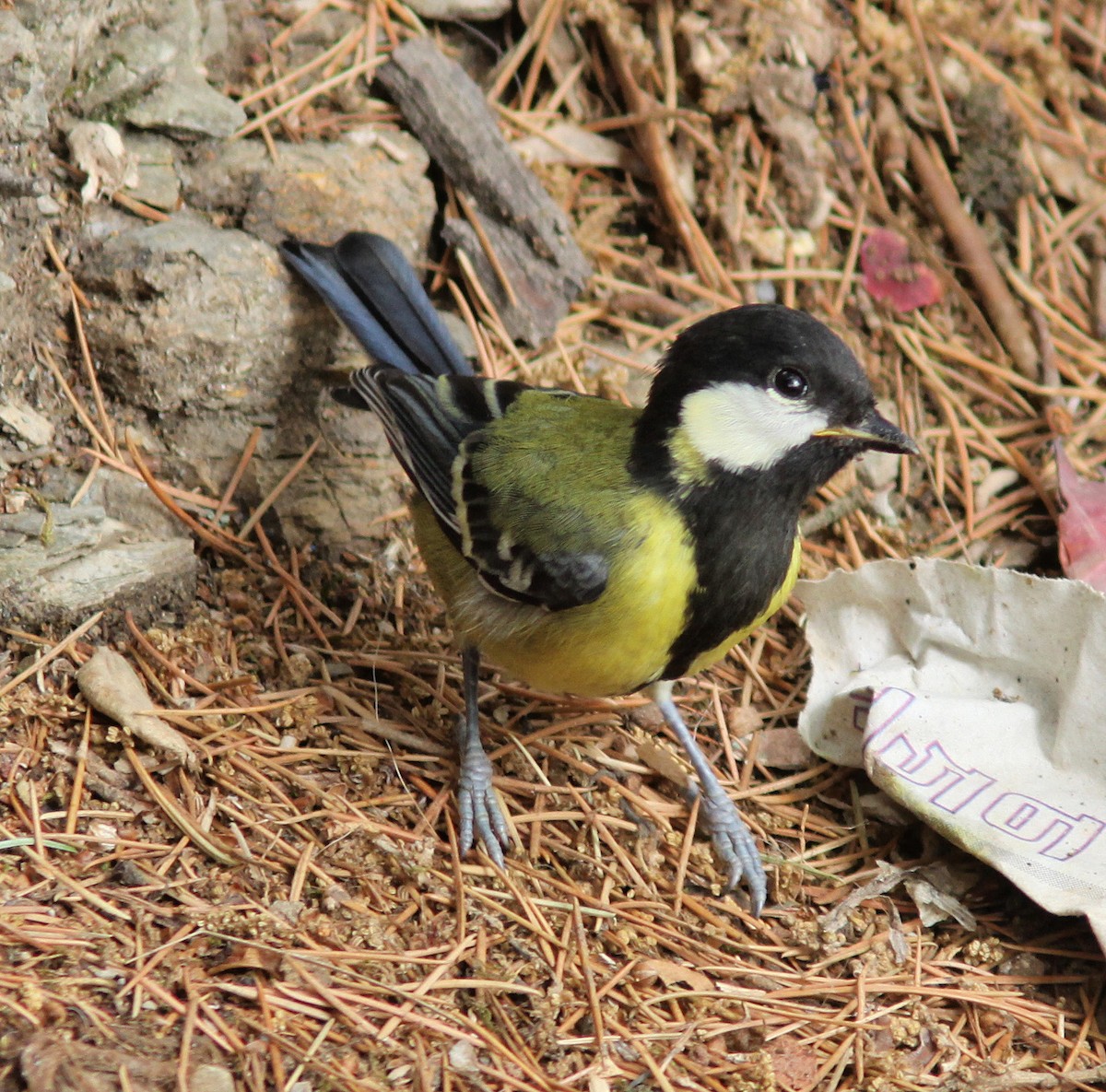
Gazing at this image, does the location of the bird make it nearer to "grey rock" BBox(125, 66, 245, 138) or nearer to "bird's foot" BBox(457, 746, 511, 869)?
"bird's foot" BBox(457, 746, 511, 869)

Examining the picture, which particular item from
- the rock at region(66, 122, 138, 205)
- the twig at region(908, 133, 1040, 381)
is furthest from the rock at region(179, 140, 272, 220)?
the twig at region(908, 133, 1040, 381)

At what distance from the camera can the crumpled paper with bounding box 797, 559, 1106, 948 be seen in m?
2.66

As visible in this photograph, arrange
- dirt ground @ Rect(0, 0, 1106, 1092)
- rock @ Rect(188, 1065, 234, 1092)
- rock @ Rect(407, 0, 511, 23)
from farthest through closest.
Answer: rock @ Rect(407, 0, 511, 23) < dirt ground @ Rect(0, 0, 1106, 1092) < rock @ Rect(188, 1065, 234, 1092)

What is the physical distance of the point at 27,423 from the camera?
295 cm

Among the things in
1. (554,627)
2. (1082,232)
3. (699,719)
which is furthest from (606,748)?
(1082,232)

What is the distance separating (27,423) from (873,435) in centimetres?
204

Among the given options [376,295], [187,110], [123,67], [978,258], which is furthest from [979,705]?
[123,67]

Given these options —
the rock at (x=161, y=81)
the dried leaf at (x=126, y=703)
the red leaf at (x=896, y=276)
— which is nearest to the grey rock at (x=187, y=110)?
the rock at (x=161, y=81)

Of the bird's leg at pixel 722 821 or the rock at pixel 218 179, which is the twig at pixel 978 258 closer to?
the bird's leg at pixel 722 821

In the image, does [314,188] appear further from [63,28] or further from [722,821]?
[722,821]

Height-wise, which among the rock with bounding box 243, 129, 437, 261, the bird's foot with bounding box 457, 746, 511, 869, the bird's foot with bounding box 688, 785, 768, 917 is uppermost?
the rock with bounding box 243, 129, 437, 261

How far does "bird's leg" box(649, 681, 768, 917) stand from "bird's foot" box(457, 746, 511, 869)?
49 centimetres

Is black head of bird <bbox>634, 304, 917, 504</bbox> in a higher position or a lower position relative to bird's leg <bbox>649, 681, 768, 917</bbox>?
higher

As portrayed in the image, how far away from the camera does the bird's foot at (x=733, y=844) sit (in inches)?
106
